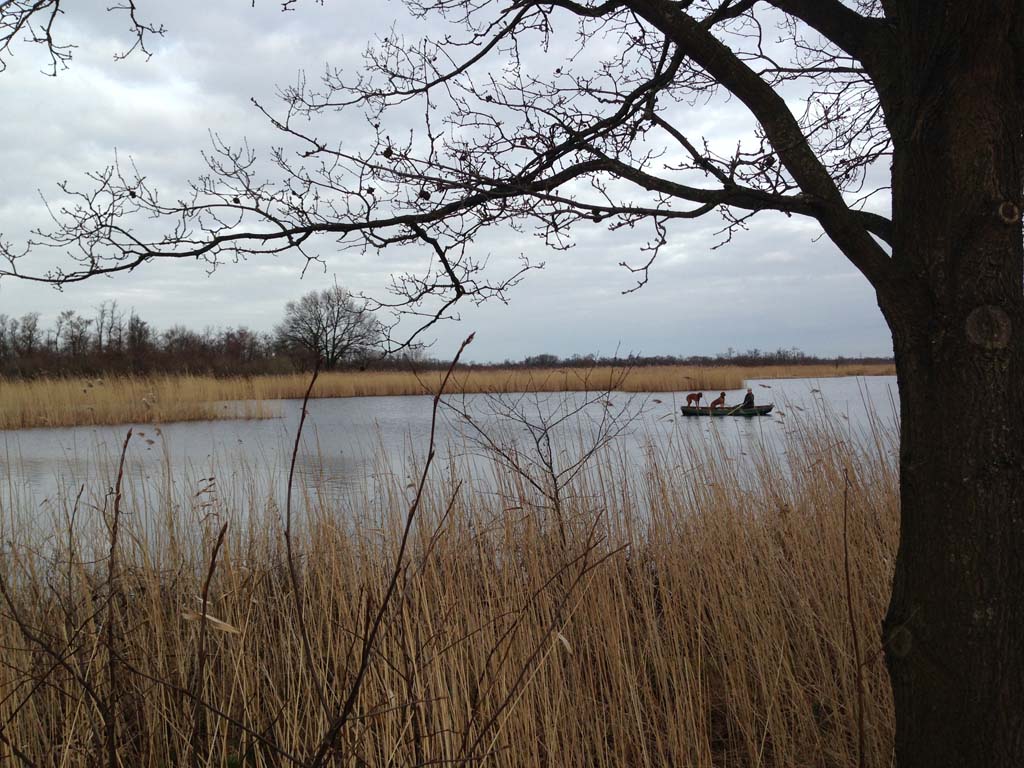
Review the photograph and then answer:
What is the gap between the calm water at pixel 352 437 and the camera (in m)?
3.76

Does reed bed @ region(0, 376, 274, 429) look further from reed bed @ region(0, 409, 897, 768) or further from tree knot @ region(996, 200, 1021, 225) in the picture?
tree knot @ region(996, 200, 1021, 225)

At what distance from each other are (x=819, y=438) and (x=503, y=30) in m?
3.27

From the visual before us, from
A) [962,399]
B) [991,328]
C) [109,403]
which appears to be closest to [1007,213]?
[991,328]

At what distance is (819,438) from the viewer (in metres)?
4.31

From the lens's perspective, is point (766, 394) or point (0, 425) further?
point (766, 394)

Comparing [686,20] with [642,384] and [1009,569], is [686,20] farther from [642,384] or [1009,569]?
[642,384]

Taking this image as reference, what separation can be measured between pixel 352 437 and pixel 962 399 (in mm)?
7137

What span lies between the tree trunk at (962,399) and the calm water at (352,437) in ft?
3.93

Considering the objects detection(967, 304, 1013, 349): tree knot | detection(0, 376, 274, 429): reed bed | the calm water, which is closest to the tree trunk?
detection(967, 304, 1013, 349): tree knot

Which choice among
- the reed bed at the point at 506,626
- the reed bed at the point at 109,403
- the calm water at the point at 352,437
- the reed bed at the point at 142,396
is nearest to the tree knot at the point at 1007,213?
the reed bed at the point at 506,626

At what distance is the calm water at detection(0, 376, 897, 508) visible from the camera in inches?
148

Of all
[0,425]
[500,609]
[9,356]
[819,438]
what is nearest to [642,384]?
[819,438]

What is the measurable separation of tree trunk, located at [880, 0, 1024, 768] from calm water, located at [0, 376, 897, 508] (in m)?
1.20

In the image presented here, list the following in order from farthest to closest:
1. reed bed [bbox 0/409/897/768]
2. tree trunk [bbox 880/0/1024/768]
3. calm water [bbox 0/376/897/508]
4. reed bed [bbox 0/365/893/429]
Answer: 1. reed bed [bbox 0/365/893/429]
2. calm water [bbox 0/376/897/508]
3. reed bed [bbox 0/409/897/768]
4. tree trunk [bbox 880/0/1024/768]
